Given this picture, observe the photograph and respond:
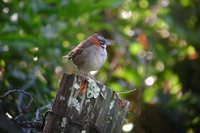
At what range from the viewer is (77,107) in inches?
123

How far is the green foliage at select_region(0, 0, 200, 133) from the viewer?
5.67 m

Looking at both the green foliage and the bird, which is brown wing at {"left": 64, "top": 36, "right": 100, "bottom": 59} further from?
the green foliage

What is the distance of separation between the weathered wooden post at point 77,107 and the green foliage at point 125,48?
50.7 inches

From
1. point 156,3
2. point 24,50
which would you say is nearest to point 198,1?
point 156,3

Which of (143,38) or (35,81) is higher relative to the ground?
(143,38)

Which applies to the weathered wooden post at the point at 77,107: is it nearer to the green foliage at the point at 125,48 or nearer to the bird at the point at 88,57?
the bird at the point at 88,57

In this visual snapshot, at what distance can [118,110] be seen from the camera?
3328mm

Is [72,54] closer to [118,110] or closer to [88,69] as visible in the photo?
[88,69]

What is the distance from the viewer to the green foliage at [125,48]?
5.67 meters

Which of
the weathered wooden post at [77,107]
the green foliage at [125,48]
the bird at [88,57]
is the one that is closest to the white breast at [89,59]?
the bird at [88,57]

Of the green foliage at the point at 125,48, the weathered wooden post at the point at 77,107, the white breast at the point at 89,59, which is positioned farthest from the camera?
the green foliage at the point at 125,48

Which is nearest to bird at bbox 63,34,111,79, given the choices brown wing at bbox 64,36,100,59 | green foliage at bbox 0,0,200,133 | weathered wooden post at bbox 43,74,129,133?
brown wing at bbox 64,36,100,59

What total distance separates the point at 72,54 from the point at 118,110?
1.27 meters

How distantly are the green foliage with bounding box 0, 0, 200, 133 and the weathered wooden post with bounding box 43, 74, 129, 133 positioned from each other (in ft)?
4.23
